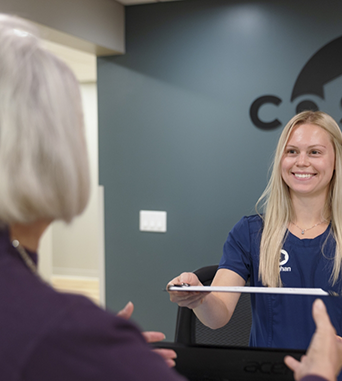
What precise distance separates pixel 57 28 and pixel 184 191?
1.23 meters

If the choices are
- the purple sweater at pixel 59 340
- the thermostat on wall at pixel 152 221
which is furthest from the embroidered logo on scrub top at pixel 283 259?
the thermostat on wall at pixel 152 221

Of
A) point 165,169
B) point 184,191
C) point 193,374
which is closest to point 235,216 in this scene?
point 184,191

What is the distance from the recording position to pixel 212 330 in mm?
1469

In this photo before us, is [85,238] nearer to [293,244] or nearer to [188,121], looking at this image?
[188,121]

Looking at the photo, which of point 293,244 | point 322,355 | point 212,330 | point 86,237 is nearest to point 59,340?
point 322,355

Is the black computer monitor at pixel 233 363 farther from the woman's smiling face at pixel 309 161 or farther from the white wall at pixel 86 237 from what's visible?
the white wall at pixel 86 237

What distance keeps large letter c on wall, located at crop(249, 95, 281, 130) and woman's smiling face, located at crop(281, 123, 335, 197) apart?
102 centimetres

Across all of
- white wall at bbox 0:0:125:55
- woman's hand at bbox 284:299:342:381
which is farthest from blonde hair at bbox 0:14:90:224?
white wall at bbox 0:0:125:55

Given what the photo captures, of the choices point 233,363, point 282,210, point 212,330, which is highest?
point 282,210

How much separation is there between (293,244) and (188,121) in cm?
144

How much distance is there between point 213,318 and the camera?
1.40 m

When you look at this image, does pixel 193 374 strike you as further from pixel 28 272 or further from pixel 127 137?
pixel 127 137

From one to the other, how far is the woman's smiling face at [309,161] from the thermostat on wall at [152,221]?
138 centimetres

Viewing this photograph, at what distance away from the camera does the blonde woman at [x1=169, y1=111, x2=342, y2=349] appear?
1410 millimetres
